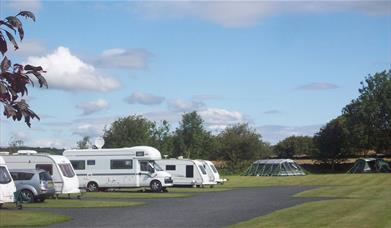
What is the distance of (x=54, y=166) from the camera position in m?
32.1

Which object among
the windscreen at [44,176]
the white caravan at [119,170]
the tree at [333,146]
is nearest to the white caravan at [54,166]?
the windscreen at [44,176]

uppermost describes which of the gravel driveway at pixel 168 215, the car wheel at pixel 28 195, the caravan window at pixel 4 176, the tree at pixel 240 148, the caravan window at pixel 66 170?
the tree at pixel 240 148

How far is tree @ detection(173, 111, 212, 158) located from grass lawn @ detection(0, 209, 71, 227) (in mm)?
69269

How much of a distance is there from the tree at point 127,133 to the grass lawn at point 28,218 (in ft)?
190

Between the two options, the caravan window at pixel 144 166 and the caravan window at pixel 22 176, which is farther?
the caravan window at pixel 144 166

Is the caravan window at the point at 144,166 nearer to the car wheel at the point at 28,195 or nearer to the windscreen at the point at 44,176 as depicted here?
the windscreen at the point at 44,176

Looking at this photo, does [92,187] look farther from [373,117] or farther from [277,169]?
[373,117]

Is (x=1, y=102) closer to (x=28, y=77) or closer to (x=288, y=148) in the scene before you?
(x=28, y=77)

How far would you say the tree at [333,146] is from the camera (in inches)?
3666

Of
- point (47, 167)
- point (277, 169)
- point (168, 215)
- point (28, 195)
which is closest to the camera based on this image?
point (168, 215)

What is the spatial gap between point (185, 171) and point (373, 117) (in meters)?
44.7

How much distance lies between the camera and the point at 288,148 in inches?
4636

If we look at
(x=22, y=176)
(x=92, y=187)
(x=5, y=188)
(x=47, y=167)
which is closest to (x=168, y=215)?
(x=5, y=188)

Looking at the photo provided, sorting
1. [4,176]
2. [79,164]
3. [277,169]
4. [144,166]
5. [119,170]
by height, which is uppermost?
[79,164]
